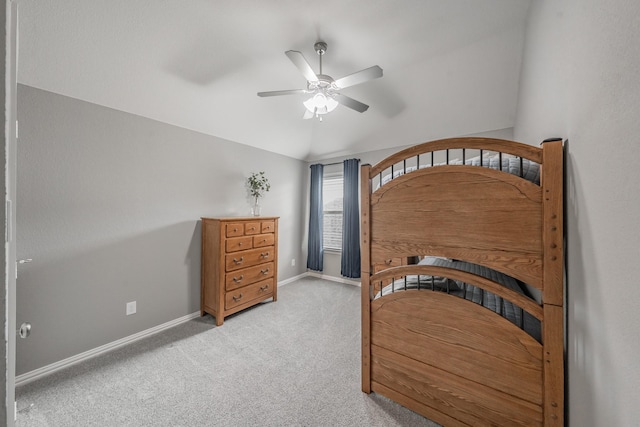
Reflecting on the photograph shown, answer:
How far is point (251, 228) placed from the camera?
309cm

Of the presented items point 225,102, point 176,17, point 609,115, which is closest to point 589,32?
point 609,115

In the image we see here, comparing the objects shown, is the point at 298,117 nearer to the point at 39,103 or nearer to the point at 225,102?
the point at 225,102

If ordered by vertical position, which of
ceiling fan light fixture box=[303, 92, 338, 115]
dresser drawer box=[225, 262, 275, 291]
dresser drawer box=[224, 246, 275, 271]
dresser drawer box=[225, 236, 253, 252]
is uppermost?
ceiling fan light fixture box=[303, 92, 338, 115]

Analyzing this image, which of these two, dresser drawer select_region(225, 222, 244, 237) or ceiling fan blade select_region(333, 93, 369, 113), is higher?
ceiling fan blade select_region(333, 93, 369, 113)

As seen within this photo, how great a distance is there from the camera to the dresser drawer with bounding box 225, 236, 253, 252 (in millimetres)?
2817

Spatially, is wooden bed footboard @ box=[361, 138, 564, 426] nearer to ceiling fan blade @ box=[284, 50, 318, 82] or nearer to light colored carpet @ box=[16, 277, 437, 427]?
light colored carpet @ box=[16, 277, 437, 427]

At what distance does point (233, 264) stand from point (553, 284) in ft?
9.02

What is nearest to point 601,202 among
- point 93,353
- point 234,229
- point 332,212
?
point 234,229

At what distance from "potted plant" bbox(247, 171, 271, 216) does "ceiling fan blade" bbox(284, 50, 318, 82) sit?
6.27 feet

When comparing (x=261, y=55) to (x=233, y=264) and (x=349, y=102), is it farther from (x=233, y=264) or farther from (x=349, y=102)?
(x=233, y=264)

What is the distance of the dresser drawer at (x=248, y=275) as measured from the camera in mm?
2834

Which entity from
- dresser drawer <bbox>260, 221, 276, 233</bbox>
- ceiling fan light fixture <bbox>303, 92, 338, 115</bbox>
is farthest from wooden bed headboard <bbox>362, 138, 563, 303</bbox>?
dresser drawer <bbox>260, 221, 276, 233</bbox>

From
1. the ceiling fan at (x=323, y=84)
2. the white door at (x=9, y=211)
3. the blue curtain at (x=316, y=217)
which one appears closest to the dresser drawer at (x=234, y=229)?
the ceiling fan at (x=323, y=84)

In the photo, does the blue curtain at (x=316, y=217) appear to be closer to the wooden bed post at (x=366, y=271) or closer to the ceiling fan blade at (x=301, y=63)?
the ceiling fan blade at (x=301, y=63)
